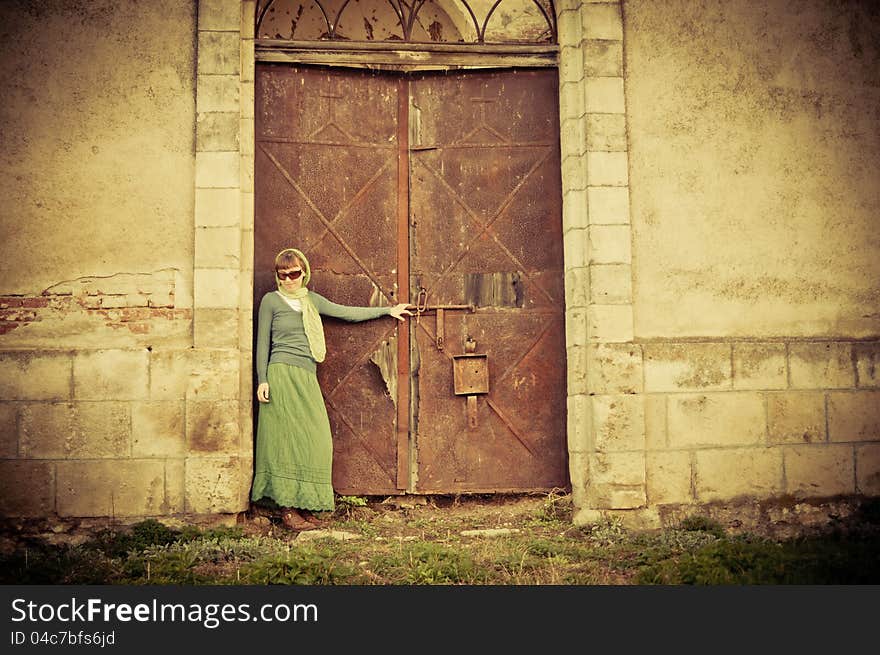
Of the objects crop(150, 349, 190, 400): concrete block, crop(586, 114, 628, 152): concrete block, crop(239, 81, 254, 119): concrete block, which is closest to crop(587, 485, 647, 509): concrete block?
crop(586, 114, 628, 152): concrete block

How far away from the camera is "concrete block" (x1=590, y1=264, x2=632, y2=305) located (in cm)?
616

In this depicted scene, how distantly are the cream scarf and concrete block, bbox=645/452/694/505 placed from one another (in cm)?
231

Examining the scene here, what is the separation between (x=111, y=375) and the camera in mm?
5934

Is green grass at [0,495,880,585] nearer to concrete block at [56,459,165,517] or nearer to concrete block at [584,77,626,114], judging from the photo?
concrete block at [56,459,165,517]

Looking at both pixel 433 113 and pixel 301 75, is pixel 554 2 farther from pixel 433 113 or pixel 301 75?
pixel 301 75

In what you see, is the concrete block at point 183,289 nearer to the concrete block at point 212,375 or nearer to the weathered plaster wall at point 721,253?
the concrete block at point 212,375

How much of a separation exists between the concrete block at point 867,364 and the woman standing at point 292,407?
11.8ft

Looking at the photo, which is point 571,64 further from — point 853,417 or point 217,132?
point 853,417

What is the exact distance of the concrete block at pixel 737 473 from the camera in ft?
20.1

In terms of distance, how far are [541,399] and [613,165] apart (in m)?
1.71

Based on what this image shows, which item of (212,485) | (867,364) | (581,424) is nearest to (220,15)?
(212,485)

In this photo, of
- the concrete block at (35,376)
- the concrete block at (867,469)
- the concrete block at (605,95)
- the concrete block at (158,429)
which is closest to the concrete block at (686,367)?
the concrete block at (867,469)

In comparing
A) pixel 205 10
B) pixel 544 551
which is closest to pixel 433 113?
pixel 205 10

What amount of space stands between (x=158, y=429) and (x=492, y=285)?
8.14ft
